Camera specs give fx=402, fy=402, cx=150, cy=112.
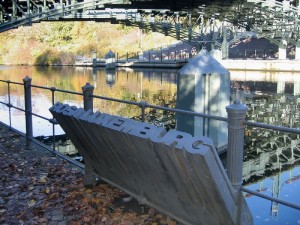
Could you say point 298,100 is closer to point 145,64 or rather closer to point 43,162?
point 43,162

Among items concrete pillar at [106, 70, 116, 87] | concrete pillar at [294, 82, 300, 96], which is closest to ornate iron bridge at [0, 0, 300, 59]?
concrete pillar at [106, 70, 116, 87]

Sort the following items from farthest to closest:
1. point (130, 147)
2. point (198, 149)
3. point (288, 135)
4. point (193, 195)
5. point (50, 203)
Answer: point (288, 135) < point (50, 203) < point (130, 147) < point (193, 195) < point (198, 149)

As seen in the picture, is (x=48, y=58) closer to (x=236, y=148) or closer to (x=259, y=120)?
(x=259, y=120)

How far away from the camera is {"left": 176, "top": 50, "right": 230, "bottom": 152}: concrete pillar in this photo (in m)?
8.80

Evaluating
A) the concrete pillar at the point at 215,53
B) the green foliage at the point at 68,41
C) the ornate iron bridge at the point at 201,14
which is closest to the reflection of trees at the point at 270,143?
the concrete pillar at the point at 215,53

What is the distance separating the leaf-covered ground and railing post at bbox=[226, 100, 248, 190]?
1.15 m

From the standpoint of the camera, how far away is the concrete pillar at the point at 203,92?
346 inches

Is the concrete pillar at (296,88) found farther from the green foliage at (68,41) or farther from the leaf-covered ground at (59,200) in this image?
the green foliage at (68,41)

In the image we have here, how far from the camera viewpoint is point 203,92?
29.0 feet

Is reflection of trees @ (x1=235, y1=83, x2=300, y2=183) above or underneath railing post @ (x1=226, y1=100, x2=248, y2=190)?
underneath

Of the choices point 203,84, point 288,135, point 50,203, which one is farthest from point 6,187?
point 288,135

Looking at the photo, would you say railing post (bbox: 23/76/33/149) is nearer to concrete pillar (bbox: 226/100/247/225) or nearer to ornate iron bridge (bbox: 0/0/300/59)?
concrete pillar (bbox: 226/100/247/225)

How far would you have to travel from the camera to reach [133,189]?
16.6 feet

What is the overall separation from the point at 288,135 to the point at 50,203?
8501 mm
